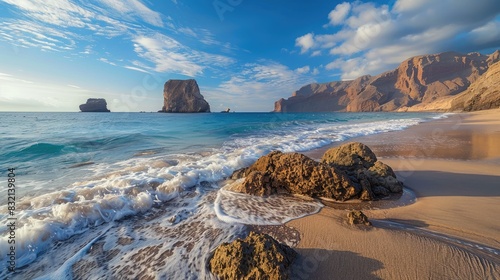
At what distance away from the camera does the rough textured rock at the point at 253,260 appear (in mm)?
1912

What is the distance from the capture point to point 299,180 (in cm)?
418

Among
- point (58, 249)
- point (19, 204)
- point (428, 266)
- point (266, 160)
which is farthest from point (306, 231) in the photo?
point (19, 204)

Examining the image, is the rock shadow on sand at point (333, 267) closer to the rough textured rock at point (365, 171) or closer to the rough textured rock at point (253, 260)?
the rough textured rock at point (253, 260)

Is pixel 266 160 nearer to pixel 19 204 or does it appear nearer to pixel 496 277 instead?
pixel 496 277

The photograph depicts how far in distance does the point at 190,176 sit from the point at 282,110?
179954 mm

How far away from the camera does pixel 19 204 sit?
158 inches

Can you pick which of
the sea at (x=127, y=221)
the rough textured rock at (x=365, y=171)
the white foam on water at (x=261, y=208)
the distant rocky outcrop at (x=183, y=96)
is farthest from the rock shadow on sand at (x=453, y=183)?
the distant rocky outcrop at (x=183, y=96)

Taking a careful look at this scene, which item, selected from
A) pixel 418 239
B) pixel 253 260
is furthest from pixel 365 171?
pixel 253 260

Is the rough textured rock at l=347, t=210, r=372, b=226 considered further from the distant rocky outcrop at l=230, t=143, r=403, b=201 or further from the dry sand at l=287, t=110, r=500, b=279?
the distant rocky outcrop at l=230, t=143, r=403, b=201

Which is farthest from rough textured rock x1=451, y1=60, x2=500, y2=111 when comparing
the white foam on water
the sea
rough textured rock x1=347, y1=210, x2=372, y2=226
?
the sea

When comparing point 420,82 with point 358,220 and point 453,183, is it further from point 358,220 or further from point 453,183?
point 358,220

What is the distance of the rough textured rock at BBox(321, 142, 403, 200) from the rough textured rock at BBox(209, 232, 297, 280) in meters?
2.56

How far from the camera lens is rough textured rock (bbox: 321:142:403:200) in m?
3.98

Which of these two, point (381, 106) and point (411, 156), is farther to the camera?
point (381, 106)
